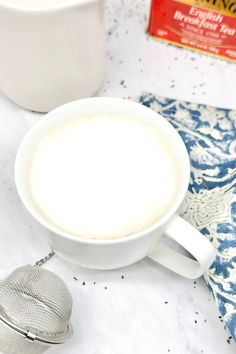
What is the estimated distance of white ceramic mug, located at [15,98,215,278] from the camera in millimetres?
407

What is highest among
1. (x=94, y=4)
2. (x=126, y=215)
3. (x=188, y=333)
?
(x=94, y=4)

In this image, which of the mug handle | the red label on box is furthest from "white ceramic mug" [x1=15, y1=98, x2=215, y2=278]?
the red label on box

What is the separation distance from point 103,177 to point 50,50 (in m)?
0.13

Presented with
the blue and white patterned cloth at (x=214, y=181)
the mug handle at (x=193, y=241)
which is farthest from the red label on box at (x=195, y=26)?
the mug handle at (x=193, y=241)

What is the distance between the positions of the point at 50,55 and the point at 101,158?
0.11 metres

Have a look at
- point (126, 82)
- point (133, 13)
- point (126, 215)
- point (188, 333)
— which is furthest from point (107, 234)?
point (133, 13)

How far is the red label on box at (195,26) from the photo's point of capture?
58cm

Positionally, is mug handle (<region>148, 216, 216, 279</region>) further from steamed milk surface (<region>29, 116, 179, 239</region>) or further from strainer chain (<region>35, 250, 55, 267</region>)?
strainer chain (<region>35, 250, 55, 267</region>)

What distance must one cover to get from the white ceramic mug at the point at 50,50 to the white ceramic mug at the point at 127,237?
0.19 feet

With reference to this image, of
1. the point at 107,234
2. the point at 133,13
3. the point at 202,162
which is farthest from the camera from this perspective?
the point at 133,13

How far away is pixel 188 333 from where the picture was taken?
0.47 meters

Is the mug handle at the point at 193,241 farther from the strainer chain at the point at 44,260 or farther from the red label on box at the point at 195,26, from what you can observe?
the red label on box at the point at 195,26

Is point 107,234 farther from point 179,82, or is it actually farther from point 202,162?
point 179,82

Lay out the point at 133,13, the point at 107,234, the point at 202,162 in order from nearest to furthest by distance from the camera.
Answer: the point at 107,234
the point at 202,162
the point at 133,13
